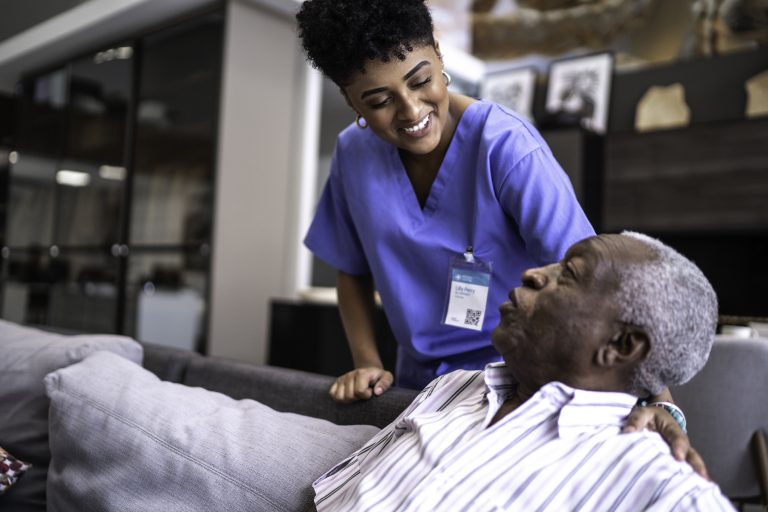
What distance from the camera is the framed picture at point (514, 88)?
4520 mm

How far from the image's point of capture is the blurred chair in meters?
1.75

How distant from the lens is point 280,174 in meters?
3.90

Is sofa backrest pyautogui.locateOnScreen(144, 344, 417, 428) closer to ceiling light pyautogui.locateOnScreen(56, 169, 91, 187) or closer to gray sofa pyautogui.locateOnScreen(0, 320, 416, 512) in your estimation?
gray sofa pyautogui.locateOnScreen(0, 320, 416, 512)

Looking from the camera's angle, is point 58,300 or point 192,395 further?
point 58,300

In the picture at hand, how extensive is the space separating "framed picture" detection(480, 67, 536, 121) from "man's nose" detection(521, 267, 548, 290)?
3.66 m

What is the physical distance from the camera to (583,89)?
4.17 m

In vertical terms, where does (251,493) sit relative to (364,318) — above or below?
below

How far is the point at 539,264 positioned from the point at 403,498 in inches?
19.1

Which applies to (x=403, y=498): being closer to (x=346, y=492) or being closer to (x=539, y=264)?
(x=346, y=492)

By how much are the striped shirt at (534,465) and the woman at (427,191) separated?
310 millimetres

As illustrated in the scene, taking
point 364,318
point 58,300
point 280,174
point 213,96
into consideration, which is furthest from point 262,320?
point 364,318

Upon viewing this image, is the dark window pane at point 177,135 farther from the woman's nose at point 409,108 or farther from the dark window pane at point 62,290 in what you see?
the woman's nose at point 409,108

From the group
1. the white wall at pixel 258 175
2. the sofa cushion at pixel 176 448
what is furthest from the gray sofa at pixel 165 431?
the white wall at pixel 258 175

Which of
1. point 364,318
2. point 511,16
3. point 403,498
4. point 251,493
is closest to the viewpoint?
point 403,498
